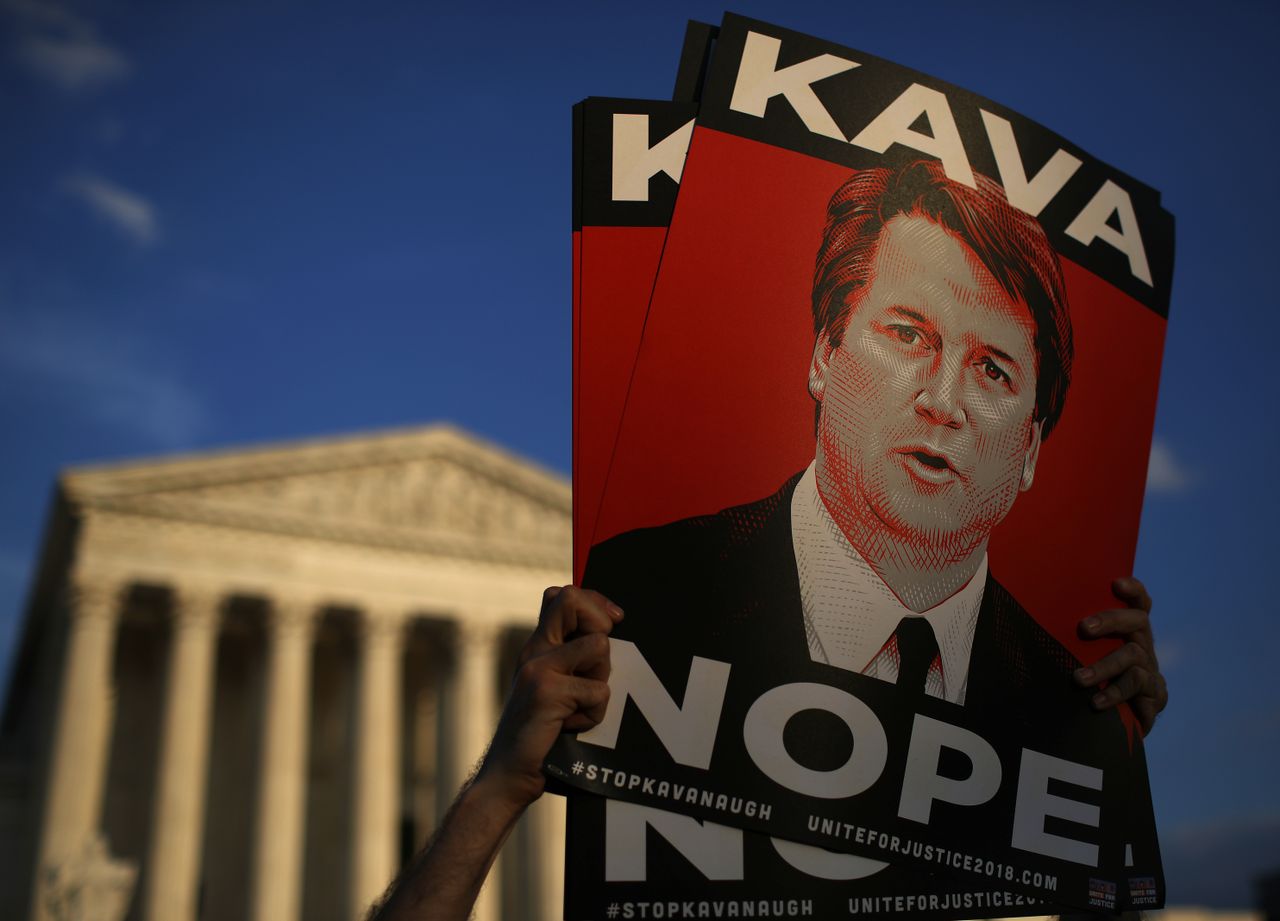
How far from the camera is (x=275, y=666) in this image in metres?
40.4

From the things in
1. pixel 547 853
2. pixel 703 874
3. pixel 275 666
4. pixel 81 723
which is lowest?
pixel 547 853

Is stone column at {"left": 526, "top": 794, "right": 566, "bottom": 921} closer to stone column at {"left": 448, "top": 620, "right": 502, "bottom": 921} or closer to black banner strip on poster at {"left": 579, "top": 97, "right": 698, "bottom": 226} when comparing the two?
stone column at {"left": 448, "top": 620, "right": 502, "bottom": 921}

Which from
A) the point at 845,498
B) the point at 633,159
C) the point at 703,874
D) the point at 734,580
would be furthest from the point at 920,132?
the point at 703,874

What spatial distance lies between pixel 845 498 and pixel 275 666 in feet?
130

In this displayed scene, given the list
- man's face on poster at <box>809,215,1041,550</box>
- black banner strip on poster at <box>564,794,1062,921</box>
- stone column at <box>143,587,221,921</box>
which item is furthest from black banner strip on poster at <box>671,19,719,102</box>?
stone column at <box>143,587,221,921</box>

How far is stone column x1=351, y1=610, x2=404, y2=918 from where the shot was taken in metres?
39.3

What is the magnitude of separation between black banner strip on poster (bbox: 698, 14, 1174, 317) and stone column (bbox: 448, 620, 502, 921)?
129ft

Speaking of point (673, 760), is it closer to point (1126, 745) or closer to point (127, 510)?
point (1126, 745)

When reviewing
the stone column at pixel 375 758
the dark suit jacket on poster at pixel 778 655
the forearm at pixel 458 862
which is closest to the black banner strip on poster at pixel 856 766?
the dark suit jacket on poster at pixel 778 655

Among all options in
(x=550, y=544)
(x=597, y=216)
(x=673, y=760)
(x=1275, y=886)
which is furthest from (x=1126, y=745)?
(x=550, y=544)

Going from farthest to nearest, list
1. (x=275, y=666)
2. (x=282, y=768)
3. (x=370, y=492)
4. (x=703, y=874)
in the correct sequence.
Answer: (x=370, y=492) → (x=275, y=666) → (x=282, y=768) → (x=703, y=874)

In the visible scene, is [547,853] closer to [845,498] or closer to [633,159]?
[845,498]

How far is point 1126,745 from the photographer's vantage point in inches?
138

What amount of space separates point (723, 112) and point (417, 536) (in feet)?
136
